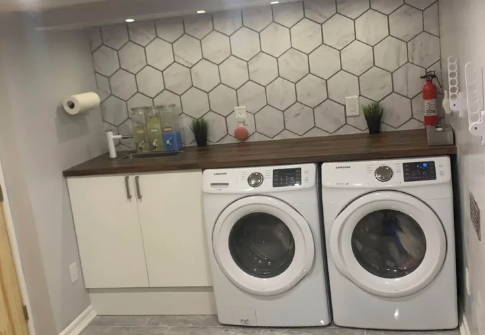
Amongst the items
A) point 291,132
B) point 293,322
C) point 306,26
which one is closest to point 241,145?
point 291,132

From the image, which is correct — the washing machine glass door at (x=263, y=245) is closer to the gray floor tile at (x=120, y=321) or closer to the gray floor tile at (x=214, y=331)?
the gray floor tile at (x=214, y=331)

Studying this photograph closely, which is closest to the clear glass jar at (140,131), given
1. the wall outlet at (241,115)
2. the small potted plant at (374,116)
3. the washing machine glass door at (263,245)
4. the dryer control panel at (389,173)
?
the wall outlet at (241,115)

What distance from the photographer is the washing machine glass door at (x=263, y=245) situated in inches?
106

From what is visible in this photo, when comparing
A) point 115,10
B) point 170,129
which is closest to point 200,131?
point 170,129

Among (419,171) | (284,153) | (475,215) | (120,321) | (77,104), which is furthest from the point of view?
(120,321)

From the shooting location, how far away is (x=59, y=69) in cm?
308

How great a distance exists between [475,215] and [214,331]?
1.49 metres

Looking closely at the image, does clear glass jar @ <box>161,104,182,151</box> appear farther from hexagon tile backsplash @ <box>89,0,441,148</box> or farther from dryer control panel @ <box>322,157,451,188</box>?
dryer control panel @ <box>322,157,451,188</box>

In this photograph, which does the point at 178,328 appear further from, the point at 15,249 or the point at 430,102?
the point at 430,102

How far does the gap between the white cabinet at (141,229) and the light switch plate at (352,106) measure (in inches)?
38.8

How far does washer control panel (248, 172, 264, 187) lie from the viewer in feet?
8.89

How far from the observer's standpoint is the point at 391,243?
2.67 m

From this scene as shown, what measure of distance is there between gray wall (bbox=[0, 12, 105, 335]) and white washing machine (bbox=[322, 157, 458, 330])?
1.41 meters

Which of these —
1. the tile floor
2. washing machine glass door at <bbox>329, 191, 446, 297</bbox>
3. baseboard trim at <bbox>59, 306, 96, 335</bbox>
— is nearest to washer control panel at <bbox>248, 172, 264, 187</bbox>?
washing machine glass door at <bbox>329, 191, 446, 297</bbox>
